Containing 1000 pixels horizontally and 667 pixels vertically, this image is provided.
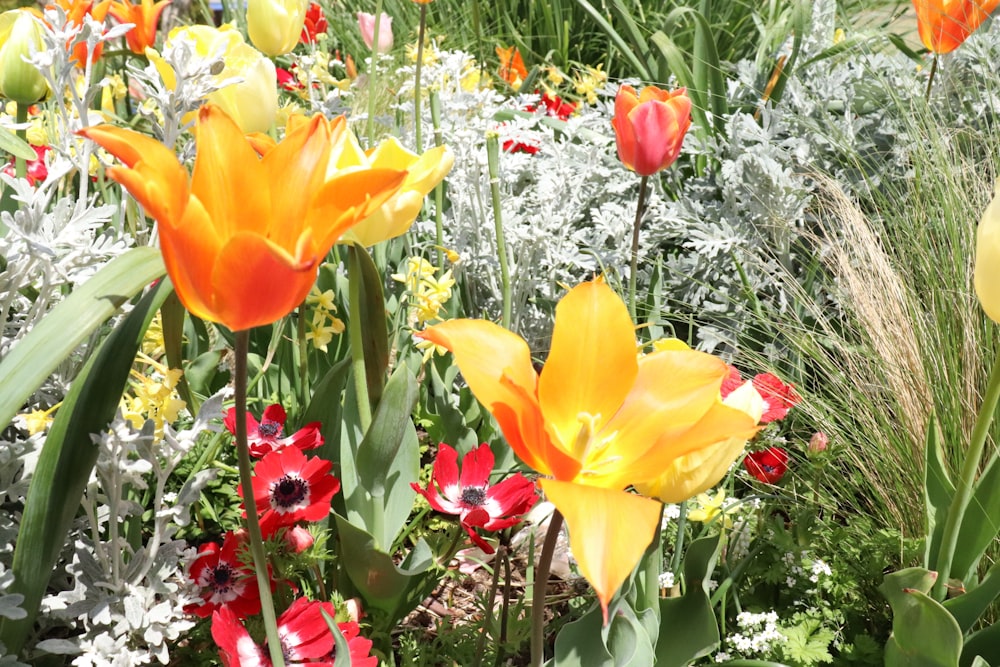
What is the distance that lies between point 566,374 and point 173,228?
1.13ft

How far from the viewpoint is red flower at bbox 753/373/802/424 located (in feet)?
4.42

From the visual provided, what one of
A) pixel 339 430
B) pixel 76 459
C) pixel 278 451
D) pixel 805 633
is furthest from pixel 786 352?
pixel 76 459

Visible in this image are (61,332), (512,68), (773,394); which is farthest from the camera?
→ (512,68)

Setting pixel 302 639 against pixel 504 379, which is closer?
pixel 504 379

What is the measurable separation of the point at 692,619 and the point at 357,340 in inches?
20.8

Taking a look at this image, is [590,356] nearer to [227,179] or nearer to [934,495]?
[227,179]

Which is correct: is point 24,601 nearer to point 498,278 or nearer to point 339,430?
point 339,430

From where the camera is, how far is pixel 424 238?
2.38m

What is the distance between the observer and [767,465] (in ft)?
4.83

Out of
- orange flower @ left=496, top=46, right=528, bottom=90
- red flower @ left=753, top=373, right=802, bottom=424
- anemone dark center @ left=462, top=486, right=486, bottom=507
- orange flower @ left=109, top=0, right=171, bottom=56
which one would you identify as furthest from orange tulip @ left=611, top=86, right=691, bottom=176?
orange flower @ left=496, top=46, right=528, bottom=90

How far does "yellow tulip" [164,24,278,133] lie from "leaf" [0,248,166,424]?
0.54 metres

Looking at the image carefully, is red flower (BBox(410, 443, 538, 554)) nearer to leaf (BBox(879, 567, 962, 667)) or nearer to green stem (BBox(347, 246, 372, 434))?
green stem (BBox(347, 246, 372, 434))

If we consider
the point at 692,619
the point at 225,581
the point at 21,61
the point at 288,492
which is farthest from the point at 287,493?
the point at 21,61

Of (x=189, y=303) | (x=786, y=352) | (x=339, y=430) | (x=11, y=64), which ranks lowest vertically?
(x=786, y=352)
